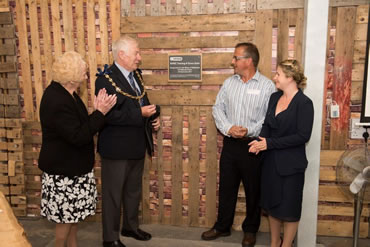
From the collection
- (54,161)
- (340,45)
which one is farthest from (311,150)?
(54,161)

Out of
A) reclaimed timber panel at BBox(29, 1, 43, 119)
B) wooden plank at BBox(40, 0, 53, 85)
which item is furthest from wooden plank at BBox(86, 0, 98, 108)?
reclaimed timber panel at BBox(29, 1, 43, 119)

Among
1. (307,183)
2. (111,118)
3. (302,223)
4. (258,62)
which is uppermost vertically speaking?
(258,62)

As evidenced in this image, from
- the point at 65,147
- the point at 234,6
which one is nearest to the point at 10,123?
the point at 65,147

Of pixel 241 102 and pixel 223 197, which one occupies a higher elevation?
pixel 241 102

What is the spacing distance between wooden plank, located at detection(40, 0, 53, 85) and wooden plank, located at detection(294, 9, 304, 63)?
251 cm

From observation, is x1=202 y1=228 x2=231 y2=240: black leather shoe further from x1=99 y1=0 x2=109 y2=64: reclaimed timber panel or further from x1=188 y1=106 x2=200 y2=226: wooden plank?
x1=99 y1=0 x2=109 y2=64: reclaimed timber panel

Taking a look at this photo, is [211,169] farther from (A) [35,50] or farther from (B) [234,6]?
(A) [35,50]

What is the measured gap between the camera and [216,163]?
3.52 m

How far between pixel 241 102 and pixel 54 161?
1645 millimetres

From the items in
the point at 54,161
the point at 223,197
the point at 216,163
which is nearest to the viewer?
the point at 54,161

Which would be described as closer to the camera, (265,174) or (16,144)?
(265,174)

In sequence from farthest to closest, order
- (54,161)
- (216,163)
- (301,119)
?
(216,163)
(301,119)
(54,161)

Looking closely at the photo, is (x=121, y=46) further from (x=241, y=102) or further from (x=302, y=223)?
(x=302, y=223)

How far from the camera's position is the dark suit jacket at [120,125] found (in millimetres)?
2873
